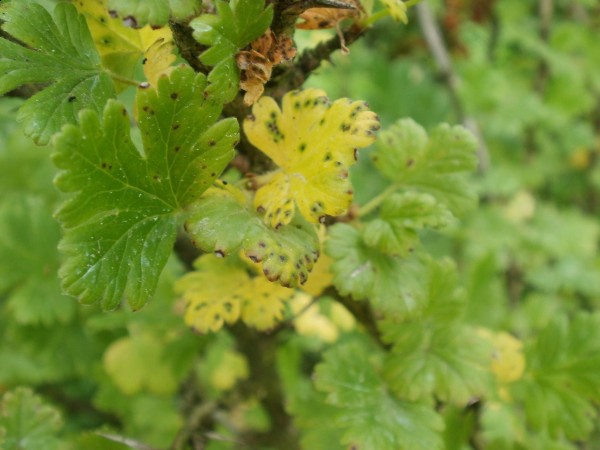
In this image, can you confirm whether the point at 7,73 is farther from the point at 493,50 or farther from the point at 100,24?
the point at 493,50

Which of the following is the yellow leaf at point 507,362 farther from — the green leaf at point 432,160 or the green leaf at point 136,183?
the green leaf at point 136,183

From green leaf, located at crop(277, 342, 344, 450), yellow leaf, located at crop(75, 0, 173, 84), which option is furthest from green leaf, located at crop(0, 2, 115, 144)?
green leaf, located at crop(277, 342, 344, 450)

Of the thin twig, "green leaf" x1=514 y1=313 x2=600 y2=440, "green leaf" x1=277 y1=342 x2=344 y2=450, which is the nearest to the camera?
"green leaf" x1=514 y1=313 x2=600 y2=440

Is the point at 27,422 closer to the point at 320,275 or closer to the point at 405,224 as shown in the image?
the point at 320,275

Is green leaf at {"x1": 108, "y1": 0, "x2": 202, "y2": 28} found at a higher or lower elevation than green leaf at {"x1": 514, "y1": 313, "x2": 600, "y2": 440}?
higher

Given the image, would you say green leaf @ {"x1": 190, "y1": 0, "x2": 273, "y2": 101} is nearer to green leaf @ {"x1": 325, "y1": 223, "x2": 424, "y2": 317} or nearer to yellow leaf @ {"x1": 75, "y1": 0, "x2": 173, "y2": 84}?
yellow leaf @ {"x1": 75, "y1": 0, "x2": 173, "y2": 84}

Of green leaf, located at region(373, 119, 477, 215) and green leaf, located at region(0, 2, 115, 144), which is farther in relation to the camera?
green leaf, located at region(373, 119, 477, 215)

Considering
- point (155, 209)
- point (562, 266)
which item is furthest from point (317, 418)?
point (562, 266)
